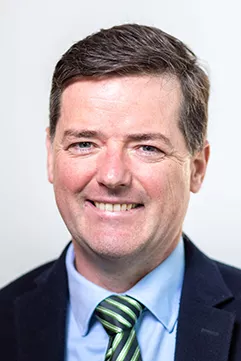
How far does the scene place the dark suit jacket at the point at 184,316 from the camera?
11.1ft

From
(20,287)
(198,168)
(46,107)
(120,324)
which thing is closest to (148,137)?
(198,168)

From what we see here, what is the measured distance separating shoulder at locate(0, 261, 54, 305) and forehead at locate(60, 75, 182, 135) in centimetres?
85

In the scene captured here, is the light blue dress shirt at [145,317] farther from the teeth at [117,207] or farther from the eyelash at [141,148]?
the eyelash at [141,148]

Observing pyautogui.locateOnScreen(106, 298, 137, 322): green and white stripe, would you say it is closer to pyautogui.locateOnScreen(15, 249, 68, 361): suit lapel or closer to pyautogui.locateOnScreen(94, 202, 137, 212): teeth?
pyautogui.locateOnScreen(15, 249, 68, 361): suit lapel

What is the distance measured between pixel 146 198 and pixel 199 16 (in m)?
1.37

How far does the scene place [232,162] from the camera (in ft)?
14.7

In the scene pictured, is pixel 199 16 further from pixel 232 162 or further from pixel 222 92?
pixel 232 162

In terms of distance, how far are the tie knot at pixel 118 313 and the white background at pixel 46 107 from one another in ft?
3.90

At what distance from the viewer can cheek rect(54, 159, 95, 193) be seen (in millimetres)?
3410

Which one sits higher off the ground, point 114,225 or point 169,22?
point 169,22

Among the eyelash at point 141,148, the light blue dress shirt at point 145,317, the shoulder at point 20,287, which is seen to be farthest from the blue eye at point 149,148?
the shoulder at point 20,287

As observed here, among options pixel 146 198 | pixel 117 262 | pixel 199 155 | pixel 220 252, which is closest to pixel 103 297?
pixel 117 262

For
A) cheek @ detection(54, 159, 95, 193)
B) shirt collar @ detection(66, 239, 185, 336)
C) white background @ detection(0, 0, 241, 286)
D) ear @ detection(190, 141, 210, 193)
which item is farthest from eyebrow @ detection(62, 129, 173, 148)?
white background @ detection(0, 0, 241, 286)

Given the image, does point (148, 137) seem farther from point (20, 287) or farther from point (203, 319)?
point (20, 287)
